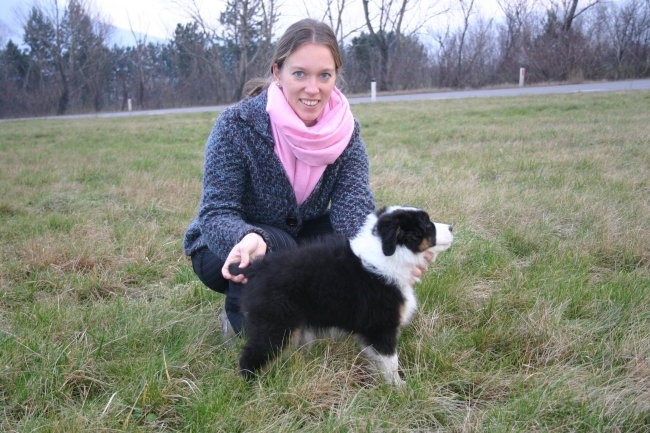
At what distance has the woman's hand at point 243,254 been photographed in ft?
7.77

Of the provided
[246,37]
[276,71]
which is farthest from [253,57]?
[276,71]

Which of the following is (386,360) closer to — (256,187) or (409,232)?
(409,232)

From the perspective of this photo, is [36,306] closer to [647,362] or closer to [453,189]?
[647,362]

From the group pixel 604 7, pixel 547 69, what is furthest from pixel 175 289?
pixel 604 7

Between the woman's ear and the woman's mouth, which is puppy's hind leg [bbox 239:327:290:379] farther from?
the woman's ear

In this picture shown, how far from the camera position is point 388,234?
2414 millimetres

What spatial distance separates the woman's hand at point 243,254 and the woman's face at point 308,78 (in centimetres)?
81

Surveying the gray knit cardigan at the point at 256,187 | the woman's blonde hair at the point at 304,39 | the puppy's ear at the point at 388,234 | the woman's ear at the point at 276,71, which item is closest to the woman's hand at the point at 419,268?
the puppy's ear at the point at 388,234

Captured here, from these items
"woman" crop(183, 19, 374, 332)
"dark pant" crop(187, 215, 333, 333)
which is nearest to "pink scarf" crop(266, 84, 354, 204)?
"woman" crop(183, 19, 374, 332)

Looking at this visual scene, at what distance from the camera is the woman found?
9.09ft

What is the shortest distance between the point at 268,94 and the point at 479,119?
8914 millimetres

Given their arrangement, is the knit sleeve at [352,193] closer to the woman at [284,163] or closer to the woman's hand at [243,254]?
the woman at [284,163]

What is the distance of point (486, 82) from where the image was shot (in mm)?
24984

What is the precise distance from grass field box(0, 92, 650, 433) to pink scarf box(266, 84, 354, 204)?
94 cm
